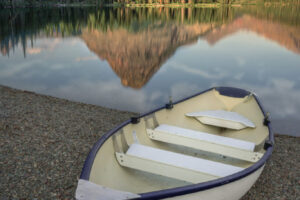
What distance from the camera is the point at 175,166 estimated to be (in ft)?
19.0

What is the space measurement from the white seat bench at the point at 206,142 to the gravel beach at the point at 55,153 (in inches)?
56.1

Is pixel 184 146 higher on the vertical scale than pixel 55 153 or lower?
higher

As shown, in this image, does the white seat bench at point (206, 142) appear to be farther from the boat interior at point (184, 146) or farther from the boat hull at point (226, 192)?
the boat hull at point (226, 192)

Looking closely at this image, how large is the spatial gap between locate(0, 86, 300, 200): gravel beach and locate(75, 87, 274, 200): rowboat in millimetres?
1581

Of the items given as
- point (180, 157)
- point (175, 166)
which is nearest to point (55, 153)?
point (180, 157)

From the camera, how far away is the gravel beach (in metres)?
7.42

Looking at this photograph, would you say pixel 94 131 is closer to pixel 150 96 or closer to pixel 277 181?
pixel 277 181

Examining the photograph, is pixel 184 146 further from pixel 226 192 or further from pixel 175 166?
pixel 226 192

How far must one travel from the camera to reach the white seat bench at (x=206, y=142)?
686cm

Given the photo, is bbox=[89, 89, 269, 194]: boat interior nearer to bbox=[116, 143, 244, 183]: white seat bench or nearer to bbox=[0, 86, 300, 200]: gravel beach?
bbox=[116, 143, 244, 183]: white seat bench

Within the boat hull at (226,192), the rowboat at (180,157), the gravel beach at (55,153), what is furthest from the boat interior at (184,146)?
the gravel beach at (55,153)

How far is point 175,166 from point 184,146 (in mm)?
2106

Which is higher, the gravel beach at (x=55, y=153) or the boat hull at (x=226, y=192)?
the boat hull at (x=226, y=192)

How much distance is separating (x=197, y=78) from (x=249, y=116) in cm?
2085
